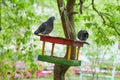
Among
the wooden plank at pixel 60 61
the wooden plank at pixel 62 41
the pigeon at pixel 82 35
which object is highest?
the pigeon at pixel 82 35

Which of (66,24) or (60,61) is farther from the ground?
(66,24)

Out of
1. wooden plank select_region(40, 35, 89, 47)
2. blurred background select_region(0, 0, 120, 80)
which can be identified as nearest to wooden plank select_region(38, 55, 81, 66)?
wooden plank select_region(40, 35, 89, 47)

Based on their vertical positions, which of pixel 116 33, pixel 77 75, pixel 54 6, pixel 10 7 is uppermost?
pixel 54 6

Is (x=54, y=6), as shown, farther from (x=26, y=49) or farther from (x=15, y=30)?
(x=26, y=49)

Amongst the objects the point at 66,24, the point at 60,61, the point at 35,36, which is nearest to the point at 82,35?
the point at 66,24

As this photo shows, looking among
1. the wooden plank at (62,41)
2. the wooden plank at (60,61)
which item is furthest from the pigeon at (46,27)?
the wooden plank at (60,61)

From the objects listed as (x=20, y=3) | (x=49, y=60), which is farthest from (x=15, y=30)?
(x=49, y=60)

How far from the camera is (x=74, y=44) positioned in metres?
2.23

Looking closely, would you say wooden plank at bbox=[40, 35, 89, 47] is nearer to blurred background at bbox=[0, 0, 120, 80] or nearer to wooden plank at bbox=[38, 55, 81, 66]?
wooden plank at bbox=[38, 55, 81, 66]

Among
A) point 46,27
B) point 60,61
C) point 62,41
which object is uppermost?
point 46,27

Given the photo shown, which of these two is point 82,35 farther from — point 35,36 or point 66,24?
point 35,36

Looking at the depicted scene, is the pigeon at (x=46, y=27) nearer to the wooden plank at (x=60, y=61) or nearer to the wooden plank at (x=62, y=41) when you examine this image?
the wooden plank at (x=62, y=41)

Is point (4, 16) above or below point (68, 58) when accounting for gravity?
above

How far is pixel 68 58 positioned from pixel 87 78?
277cm
